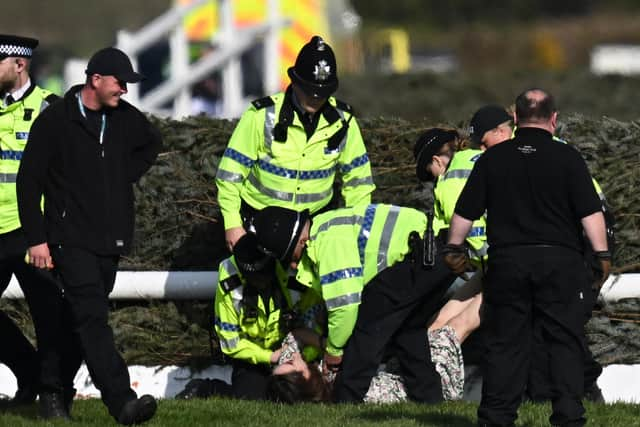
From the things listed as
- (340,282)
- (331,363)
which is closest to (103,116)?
(340,282)

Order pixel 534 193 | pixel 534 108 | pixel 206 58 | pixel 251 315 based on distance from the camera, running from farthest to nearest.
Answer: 1. pixel 206 58
2. pixel 251 315
3. pixel 534 108
4. pixel 534 193

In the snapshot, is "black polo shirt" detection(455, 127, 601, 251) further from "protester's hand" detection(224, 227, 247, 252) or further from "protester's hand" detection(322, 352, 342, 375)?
"protester's hand" detection(224, 227, 247, 252)

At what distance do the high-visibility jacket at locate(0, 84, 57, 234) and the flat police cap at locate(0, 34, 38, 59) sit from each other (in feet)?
0.89

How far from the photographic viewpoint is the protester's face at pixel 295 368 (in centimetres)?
1055

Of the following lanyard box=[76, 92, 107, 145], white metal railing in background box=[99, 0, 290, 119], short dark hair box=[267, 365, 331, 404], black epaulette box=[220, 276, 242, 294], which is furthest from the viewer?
white metal railing in background box=[99, 0, 290, 119]

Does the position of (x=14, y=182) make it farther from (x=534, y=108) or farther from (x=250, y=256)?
(x=534, y=108)

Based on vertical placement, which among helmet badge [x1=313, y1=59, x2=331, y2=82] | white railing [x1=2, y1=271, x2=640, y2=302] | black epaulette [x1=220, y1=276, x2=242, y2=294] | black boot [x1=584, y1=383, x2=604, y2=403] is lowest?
black boot [x1=584, y1=383, x2=604, y2=403]

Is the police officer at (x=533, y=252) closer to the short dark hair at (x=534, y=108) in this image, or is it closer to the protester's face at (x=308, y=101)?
the short dark hair at (x=534, y=108)

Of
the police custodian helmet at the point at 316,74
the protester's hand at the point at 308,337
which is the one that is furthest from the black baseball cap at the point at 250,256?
the police custodian helmet at the point at 316,74

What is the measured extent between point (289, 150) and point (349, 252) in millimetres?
774

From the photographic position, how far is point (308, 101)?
35.1 ft

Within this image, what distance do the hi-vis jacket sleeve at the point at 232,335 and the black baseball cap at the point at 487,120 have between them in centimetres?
183

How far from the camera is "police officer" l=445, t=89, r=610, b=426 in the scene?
895cm

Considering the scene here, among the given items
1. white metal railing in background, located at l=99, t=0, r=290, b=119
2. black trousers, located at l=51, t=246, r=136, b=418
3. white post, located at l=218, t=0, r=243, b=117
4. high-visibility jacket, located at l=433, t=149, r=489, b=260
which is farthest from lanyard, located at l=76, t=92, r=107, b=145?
white post, located at l=218, t=0, r=243, b=117
